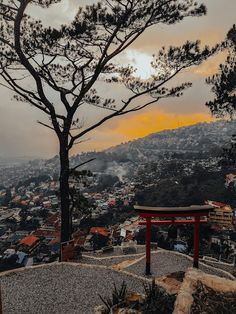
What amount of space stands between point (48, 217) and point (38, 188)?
58882 mm

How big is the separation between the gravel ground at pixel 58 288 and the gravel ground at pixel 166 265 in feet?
4.69

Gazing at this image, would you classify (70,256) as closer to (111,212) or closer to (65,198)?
(65,198)

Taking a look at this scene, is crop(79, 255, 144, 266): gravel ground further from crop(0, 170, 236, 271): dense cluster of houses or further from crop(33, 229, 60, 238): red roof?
crop(33, 229, 60, 238): red roof

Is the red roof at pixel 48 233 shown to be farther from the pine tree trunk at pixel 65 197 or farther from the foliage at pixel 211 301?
the foliage at pixel 211 301

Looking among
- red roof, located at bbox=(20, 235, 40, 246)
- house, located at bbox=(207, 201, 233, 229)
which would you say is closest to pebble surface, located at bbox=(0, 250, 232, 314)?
red roof, located at bbox=(20, 235, 40, 246)

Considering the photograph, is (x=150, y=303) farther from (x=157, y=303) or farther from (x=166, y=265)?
(x=166, y=265)

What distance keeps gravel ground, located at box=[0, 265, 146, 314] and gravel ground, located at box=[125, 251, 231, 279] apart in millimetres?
1429

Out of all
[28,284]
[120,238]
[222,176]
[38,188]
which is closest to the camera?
[28,284]

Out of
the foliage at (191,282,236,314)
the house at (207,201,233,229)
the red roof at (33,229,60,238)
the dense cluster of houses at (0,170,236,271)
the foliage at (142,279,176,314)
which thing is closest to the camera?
the foliage at (191,282,236,314)

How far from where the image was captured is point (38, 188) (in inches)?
4811

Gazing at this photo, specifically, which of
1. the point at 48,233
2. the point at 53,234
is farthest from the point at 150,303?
the point at 48,233

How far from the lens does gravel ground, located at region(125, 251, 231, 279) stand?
10.5m

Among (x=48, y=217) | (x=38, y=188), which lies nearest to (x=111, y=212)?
(x=48, y=217)

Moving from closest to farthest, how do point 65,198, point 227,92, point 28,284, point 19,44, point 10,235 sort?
point 28,284
point 19,44
point 65,198
point 227,92
point 10,235
